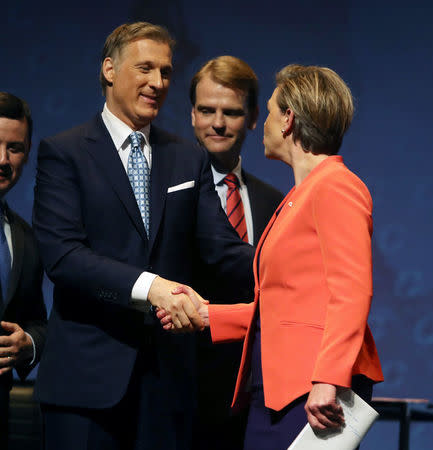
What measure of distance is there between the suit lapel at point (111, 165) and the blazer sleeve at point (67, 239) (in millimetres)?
73

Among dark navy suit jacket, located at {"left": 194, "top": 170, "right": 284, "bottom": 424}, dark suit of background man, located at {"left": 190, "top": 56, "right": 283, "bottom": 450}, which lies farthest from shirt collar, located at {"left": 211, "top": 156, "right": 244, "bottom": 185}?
dark navy suit jacket, located at {"left": 194, "top": 170, "right": 284, "bottom": 424}

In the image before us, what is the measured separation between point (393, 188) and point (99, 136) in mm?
1882

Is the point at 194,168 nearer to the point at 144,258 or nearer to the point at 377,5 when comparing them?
the point at 144,258

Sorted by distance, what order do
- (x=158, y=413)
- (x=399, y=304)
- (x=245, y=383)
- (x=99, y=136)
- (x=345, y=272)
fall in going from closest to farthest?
(x=345, y=272) → (x=245, y=383) → (x=158, y=413) → (x=99, y=136) → (x=399, y=304)

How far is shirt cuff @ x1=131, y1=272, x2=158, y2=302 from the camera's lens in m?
2.15

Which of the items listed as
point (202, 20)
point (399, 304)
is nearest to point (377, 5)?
point (202, 20)

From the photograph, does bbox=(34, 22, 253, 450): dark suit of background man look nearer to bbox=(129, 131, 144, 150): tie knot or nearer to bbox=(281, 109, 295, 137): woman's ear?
bbox=(129, 131, 144, 150): tie knot

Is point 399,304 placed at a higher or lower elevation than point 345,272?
lower

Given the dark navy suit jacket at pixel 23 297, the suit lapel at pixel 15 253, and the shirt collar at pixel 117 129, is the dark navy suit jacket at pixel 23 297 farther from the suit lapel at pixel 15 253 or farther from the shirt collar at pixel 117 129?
the shirt collar at pixel 117 129

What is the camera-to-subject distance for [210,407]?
2.66 meters

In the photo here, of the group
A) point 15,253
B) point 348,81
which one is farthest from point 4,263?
point 348,81

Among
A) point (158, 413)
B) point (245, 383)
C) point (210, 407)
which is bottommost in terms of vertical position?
point (210, 407)

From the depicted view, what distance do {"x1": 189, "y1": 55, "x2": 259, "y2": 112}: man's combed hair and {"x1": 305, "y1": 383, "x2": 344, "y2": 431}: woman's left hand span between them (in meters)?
1.62

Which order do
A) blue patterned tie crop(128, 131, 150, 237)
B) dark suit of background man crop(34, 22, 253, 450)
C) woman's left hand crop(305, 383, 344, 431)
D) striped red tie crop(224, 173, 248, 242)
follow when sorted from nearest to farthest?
woman's left hand crop(305, 383, 344, 431)
dark suit of background man crop(34, 22, 253, 450)
blue patterned tie crop(128, 131, 150, 237)
striped red tie crop(224, 173, 248, 242)
